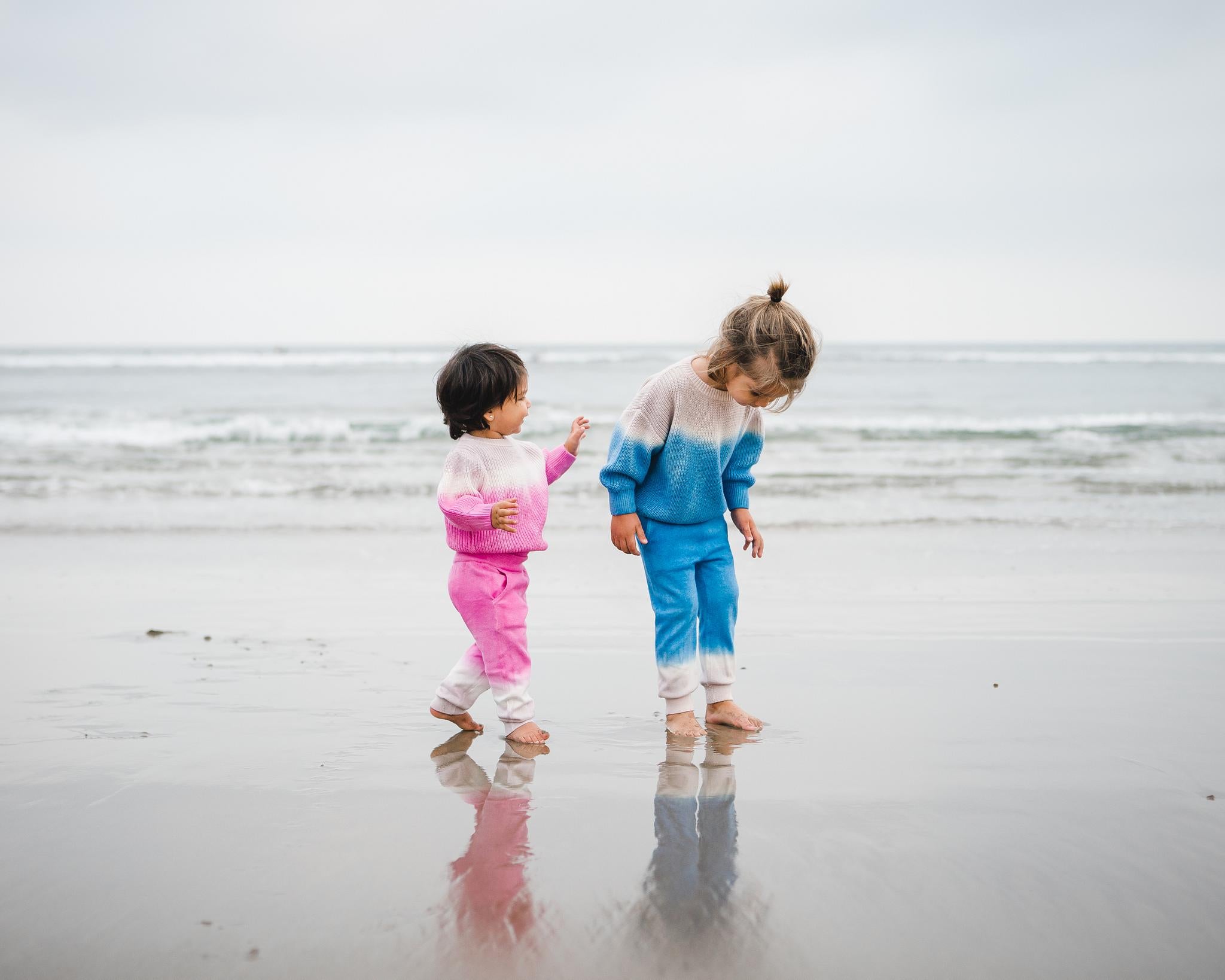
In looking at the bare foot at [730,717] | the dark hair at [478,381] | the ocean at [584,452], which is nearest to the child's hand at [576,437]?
the dark hair at [478,381]

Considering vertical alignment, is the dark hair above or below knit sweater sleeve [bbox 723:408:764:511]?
above

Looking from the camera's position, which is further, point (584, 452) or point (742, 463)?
point (584, 452)

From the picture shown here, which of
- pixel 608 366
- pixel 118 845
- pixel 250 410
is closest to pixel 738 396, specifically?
pixel 118 845

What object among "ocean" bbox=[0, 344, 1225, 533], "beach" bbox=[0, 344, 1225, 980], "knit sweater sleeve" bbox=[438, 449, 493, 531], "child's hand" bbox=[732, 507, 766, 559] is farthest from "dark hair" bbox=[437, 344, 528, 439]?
"ocean" bbox=[0, 344, 1225, 533]

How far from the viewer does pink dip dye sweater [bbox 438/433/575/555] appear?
113 inches

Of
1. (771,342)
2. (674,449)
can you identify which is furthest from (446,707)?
(771,342)

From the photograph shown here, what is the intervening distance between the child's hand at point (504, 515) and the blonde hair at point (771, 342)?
75 cm

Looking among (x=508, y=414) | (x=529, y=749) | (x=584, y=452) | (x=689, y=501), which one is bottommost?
(x=584, y=452)

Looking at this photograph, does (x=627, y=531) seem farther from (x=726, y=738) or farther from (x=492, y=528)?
(x=726, y=738)

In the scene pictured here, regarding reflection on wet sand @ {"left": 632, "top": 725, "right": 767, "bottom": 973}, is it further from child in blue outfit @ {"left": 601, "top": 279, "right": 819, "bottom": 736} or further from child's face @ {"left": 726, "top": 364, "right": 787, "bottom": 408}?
child's face @ {"left": 726, "top": 364, "right": 787, "bottom": 408}

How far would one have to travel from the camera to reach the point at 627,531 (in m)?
3.00

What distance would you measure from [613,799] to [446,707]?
0.76 m

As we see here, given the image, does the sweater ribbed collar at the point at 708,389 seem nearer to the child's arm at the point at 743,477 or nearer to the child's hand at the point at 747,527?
the child's arm at the point at 743,477

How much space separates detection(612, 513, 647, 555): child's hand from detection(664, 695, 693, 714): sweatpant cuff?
0.46 m
